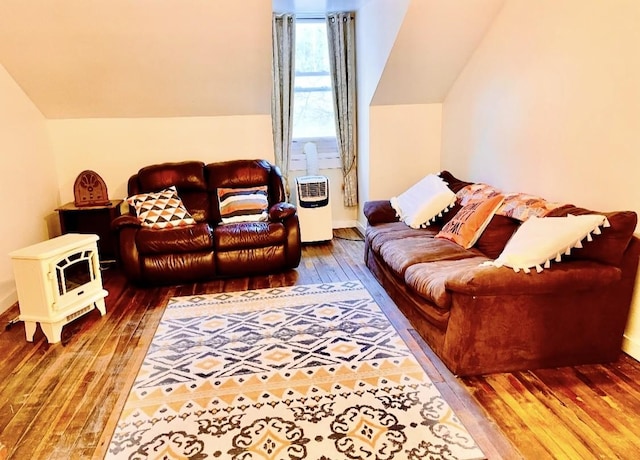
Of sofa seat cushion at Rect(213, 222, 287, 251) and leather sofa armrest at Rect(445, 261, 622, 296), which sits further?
sofa seat cushion at Rect(213, 222, 287, 251)

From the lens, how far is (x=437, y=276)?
2719 millimetres

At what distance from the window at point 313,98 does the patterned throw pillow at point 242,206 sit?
3.78 ft

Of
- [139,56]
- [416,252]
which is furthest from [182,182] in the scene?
[416,252]

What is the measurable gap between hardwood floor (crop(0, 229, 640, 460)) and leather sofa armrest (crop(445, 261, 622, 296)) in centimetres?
48

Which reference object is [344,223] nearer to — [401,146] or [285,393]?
[401,146]

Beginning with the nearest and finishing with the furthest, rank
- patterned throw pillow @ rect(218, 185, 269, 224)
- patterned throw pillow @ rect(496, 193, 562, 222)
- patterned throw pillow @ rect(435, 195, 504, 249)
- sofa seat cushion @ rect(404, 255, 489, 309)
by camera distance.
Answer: sofa seat cushion @ rect(404, 255, 489, 309)
patterned throw pillow @ rect(496, 193, 562, 222)
patterned throw pillow @ rect(435, 195, 504, 249)
patterned throw pillow @ rect(218, 185, 269, 224)

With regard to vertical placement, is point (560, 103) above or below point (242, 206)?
above

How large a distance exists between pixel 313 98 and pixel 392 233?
7.87 feet

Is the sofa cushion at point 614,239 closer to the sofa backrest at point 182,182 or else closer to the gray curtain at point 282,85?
the sofa backrest at point 182,182

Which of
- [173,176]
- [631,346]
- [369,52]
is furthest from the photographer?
[369,52]

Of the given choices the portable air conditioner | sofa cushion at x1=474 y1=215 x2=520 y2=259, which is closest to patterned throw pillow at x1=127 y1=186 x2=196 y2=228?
the portable air conditioner

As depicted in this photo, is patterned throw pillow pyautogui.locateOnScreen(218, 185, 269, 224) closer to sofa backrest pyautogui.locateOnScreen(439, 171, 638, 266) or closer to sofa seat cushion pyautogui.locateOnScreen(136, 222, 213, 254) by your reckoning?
sofa seat cushion pyautogui.locateOnScreen(136, 222, 213, 254)

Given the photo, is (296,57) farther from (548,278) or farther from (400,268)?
(548,278)

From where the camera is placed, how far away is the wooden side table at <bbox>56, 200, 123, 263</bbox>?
4328 millimetres
